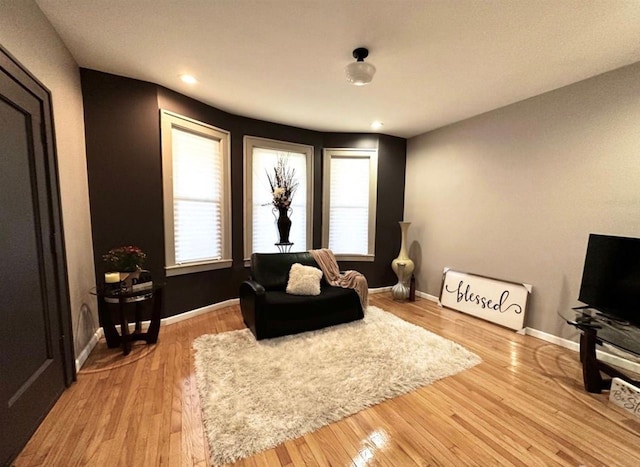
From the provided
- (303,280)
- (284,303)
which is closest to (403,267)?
(303,280)

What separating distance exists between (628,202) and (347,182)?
125 inches

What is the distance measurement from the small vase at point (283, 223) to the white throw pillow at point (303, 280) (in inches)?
25.8

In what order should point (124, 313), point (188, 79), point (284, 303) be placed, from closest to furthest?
point (124, 313)
point (188, 79)
point (284, 303)

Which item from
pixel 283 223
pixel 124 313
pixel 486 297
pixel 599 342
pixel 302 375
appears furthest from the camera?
pixel 283 223

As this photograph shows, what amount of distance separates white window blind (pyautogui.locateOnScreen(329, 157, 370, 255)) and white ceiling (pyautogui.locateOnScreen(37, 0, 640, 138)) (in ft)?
4.66

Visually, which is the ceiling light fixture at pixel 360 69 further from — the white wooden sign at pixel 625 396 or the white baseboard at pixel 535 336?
the white baseboard at pixel 535 336

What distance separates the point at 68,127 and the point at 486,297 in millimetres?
4762

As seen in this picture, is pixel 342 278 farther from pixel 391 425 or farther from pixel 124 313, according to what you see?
pixel 124 313

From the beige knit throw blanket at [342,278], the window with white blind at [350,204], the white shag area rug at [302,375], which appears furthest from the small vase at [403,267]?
the white shag area rug at [302,375]

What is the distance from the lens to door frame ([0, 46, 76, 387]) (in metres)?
1.80

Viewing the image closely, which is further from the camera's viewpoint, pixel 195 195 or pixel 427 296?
pixel 427 296

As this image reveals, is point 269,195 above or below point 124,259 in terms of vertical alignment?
above

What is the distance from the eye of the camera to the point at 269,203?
13.0 ft

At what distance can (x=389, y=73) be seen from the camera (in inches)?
96.8
